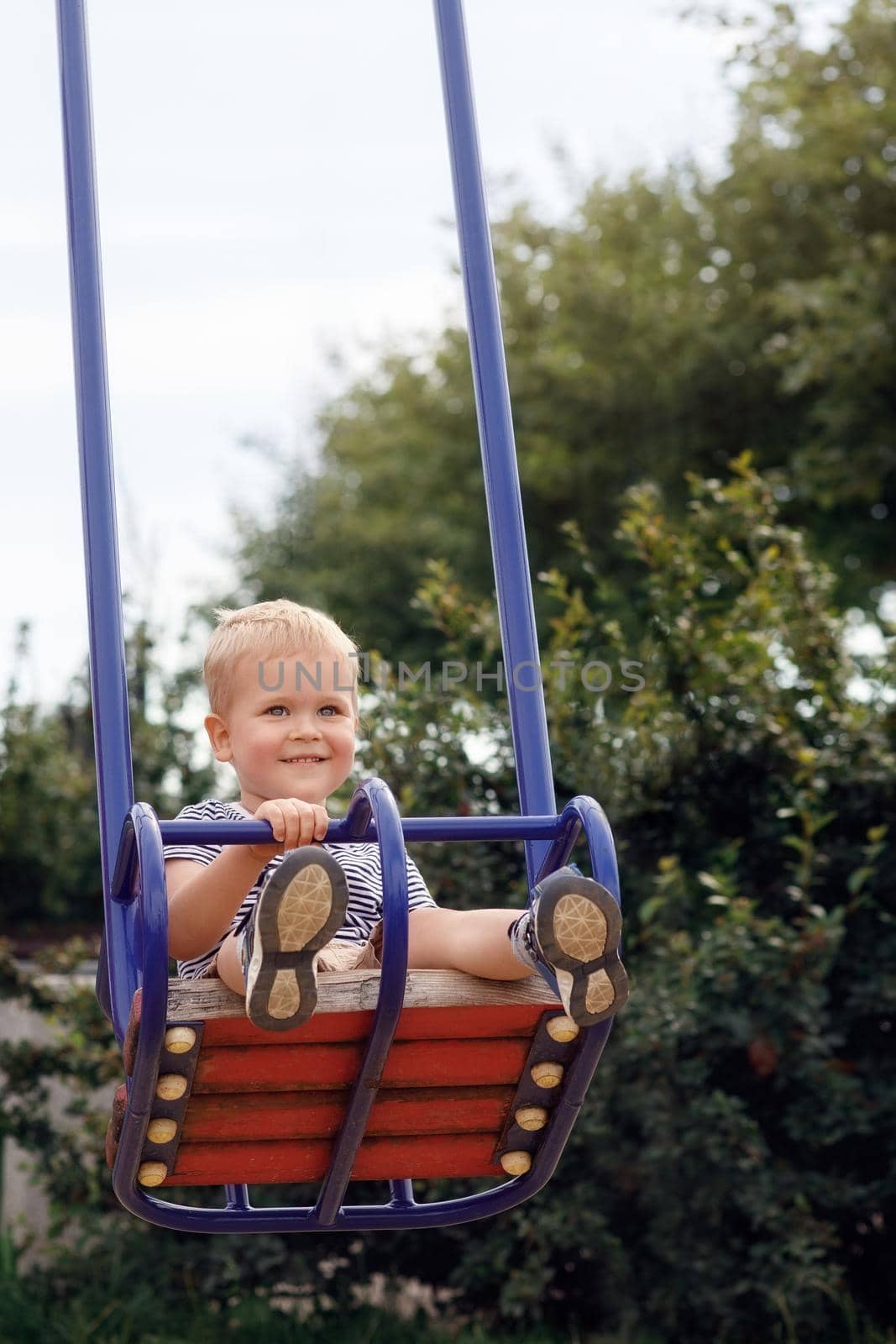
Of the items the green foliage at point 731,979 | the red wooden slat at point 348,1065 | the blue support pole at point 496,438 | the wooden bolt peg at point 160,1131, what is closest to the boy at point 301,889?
the red wooden slat at point 348,1065

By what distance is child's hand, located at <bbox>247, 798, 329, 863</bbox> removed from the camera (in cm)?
210

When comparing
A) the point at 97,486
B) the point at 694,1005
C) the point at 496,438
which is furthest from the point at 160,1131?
the point at 694,1005

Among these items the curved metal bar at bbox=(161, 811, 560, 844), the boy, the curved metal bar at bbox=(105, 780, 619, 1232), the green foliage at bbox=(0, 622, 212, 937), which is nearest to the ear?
the boy

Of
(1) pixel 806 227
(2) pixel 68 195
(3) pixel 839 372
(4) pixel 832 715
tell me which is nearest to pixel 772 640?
(4) pixel 832 715

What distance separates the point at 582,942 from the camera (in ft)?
6.90

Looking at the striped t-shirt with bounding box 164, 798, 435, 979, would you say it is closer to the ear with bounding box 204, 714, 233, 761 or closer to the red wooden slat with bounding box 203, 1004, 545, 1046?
the ear with bounding box 204, 714, 233, 761

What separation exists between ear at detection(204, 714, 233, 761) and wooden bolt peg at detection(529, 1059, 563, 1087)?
0.76 m

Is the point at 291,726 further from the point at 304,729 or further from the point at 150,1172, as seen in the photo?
the point at 150,1172

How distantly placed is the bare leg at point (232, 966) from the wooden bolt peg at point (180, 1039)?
0.09m

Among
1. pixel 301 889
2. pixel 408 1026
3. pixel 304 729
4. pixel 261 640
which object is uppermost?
pixel 261 640

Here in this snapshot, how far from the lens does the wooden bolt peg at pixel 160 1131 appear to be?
7.45ft

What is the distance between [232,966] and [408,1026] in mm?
278

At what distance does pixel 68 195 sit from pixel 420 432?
48.9 ft

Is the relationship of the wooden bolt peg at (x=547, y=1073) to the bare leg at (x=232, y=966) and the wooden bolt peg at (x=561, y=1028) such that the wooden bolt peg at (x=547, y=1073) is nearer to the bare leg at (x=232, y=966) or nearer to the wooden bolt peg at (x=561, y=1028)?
the wooden bolt peg at (x=561, y=1028)
